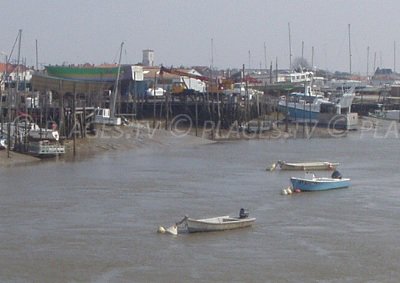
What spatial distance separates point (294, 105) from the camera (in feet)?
176

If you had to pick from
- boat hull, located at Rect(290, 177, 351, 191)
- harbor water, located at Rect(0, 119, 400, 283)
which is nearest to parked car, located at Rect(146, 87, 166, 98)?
harbor water, located at Rect(0, 119, 400, 283)

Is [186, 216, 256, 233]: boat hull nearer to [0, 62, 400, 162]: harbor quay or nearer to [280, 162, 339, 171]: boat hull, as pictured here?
[280, 162, 339, 171]: boat hull

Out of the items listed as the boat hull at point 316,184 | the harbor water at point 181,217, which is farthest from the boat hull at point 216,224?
the boat hull at point 316,184

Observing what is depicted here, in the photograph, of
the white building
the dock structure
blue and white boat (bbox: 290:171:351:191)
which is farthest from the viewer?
the white building

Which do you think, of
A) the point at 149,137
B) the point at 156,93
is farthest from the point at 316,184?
the point at 156,93

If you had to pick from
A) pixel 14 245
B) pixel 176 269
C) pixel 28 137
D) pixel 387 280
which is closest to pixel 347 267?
pixel 387 280

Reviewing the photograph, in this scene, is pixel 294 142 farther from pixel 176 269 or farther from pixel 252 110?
pixel 176 269

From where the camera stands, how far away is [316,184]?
25594 mm

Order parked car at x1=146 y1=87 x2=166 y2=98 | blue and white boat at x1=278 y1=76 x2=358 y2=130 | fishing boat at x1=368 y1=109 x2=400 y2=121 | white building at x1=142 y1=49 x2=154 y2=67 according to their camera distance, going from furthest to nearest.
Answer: white building at x1=142 y1=49 x2=154 y2=67, fishing boat at x1=368 y1=109 x2=400 y2=121, parked car at x1=146 y1=87 x2=166 y2=98, blue and white boat at x1=278 y1=76 x2=358 y2=130

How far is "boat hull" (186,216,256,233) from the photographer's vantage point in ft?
62.7

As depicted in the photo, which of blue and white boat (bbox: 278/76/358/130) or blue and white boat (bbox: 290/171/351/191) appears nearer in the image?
blue and white boat (bbox: 290/171/351/191)

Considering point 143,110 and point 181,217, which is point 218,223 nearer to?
point 181,217

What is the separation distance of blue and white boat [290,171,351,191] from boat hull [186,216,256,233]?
5606 mm

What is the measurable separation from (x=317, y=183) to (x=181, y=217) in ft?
19.0
